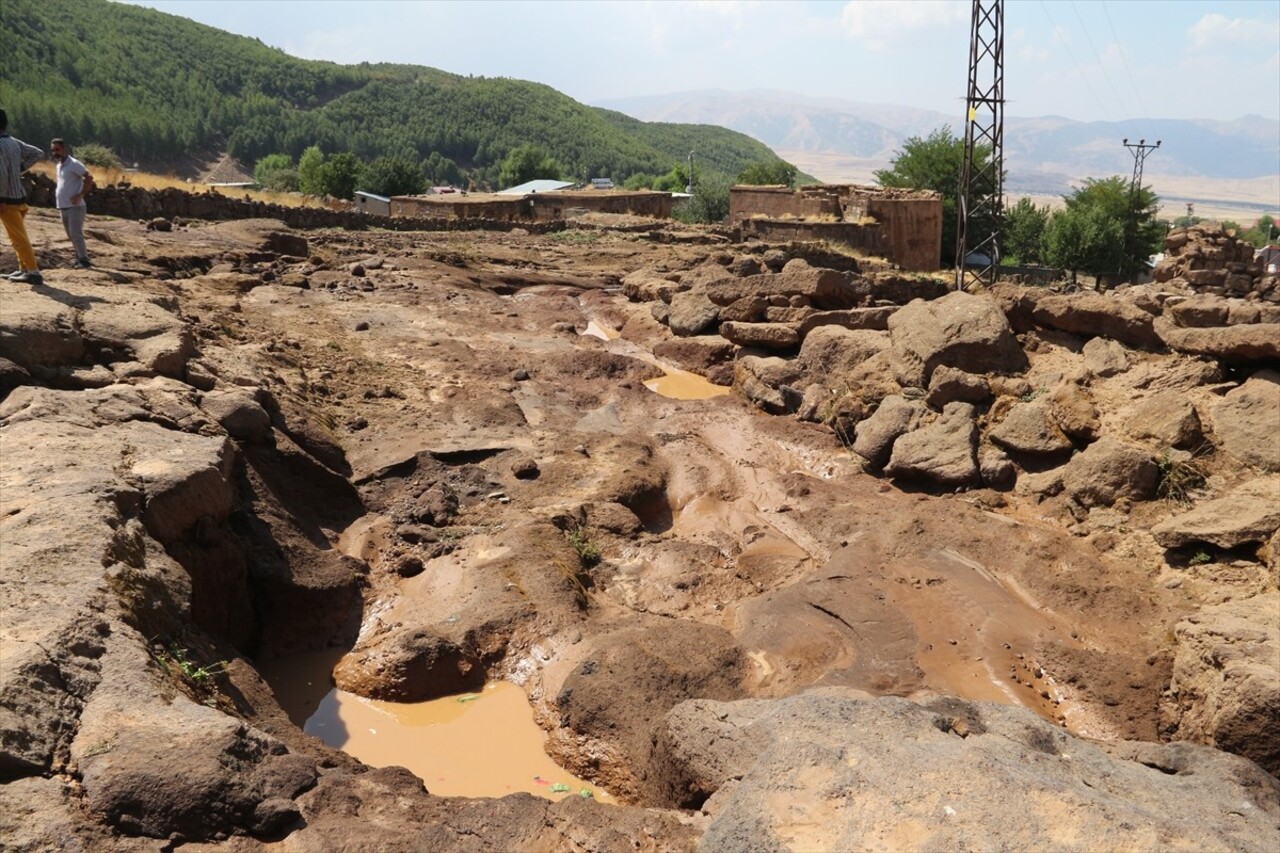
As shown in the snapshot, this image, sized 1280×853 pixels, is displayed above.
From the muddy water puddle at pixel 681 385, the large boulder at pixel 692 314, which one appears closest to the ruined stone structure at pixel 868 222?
the large boulder at pixel 692 314

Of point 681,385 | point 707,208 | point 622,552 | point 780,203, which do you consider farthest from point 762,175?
point 622,552

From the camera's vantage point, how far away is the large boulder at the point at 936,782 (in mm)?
3170

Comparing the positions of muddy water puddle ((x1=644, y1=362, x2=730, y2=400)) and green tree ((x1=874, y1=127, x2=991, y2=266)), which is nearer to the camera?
muddy water puddle ((x1=644, y1=362, x2=730, y2=400))

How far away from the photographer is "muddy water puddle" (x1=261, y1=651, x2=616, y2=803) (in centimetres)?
530

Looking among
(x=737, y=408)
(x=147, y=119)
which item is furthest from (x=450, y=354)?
(x=147, y=119)

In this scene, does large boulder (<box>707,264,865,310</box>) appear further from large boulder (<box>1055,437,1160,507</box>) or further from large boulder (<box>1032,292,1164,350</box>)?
large boulder (<box>1055,437,1160,507</box>)

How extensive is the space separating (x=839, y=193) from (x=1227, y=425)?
66.2ft

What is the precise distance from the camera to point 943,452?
29.4 feet

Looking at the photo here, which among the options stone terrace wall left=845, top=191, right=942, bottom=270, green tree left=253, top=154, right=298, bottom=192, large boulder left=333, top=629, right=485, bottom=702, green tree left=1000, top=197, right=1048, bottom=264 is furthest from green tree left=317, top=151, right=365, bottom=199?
large boulder left=333, top=629, right=485, bottom=702

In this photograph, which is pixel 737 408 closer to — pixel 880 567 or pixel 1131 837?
pixel 880 567

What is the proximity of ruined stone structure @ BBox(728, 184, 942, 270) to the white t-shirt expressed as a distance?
1825cm

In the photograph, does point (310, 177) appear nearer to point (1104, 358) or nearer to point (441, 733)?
point (1104, 358)

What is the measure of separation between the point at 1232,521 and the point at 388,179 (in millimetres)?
46699

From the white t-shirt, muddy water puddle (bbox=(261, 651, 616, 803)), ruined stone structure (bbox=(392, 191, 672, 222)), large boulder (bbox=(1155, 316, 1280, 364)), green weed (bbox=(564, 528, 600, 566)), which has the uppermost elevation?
ruined stone structure (bbox=(392, 191, 672, 222))
